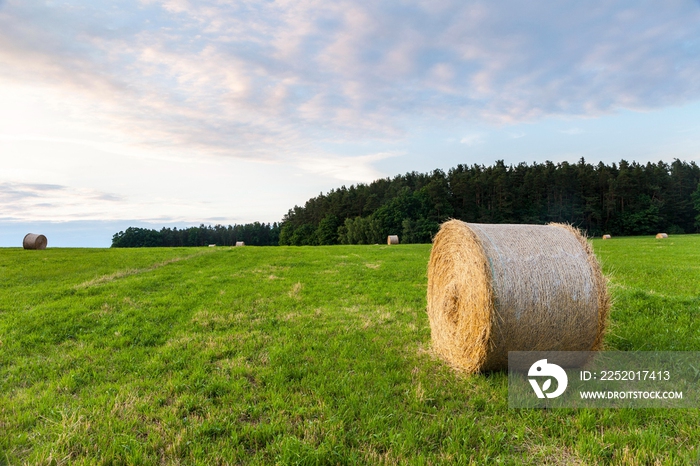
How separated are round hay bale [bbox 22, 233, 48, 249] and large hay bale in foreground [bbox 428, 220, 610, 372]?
33.5 m

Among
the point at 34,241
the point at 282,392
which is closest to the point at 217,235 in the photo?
the point at 34,241

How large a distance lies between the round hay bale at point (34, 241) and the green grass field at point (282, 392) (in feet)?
71.1

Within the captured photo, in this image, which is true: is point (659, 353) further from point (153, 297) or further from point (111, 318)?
point (153, 297)

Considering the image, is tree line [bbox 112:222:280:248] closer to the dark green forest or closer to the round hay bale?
the dark green forest

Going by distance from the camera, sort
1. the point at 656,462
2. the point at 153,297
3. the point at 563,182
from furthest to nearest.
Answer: the point at 563,182 < the point at 153,297 < the point at 656,462

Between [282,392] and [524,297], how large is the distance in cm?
372

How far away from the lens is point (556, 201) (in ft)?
235

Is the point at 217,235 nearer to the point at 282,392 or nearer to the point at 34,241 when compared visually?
the point at 34,241

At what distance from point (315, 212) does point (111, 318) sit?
288 ft

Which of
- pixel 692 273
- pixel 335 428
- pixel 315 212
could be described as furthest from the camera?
pixel 315 212

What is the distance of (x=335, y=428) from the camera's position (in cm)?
409

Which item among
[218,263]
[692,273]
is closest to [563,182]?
[692,273]

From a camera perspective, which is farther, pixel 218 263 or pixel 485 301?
pixel 218 263

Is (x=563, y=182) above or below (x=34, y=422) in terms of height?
above
